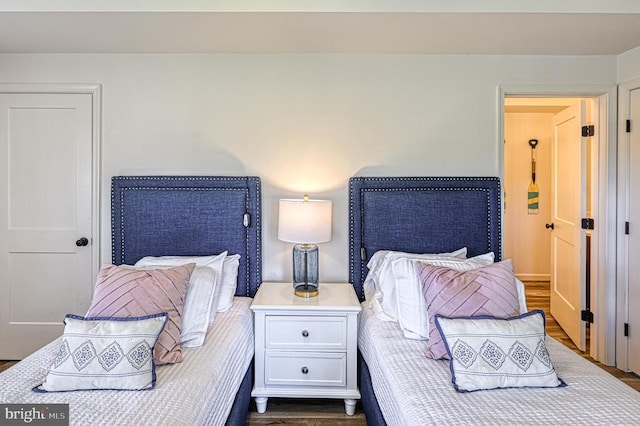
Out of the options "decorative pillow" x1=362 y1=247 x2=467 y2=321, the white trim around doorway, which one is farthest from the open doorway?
"decorative pillow" x1=362 y1=247 x2=467 y2=321

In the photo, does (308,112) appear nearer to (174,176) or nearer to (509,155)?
(174,176)

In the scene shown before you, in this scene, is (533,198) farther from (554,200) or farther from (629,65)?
(629,65)

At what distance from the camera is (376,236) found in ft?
8.24

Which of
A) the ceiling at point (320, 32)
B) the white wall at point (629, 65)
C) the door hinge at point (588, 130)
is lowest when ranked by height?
the door hinge at point (588, 130)

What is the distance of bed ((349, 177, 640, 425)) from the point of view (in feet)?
4.09

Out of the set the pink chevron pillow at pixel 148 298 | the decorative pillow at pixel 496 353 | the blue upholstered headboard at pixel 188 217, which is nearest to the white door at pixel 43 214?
the blue upholstered headboard at pixel 188 217

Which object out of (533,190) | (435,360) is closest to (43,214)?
(435,360)

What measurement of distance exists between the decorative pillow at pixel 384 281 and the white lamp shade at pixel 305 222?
0.37 meters

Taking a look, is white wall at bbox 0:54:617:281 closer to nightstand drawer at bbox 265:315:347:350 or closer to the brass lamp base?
the brass lamp base

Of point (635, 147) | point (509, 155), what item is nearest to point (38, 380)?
point (635, 147)

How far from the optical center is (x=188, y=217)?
2506 mm

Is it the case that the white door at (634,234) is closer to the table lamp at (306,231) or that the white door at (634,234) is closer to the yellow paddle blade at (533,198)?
the table lamp at (306,231)

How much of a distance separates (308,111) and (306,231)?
34.3 inches

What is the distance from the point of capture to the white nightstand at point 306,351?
7.02ft
